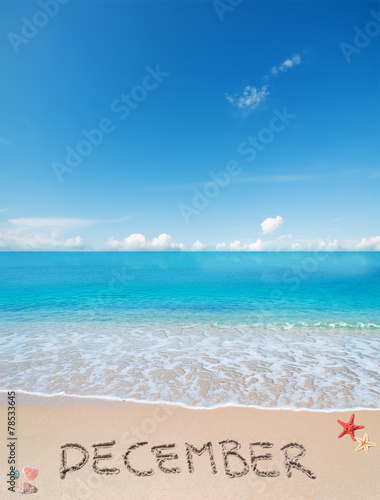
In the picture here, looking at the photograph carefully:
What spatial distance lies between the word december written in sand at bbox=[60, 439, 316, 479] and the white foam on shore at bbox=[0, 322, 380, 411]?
1781mm

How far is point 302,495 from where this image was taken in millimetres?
4707

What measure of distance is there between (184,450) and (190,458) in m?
0.27

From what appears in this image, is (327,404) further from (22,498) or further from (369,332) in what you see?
(369,332)

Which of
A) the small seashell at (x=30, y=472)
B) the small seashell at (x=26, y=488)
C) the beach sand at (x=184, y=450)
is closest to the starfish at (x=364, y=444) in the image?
the beach sand at (x=184, y=450)

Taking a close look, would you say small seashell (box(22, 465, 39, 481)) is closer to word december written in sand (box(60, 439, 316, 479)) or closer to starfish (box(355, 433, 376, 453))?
word december written in sand (box(60, 439, 316, 479))

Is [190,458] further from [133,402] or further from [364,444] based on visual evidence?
[364,444]

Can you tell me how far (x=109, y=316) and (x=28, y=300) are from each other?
10.6 metres

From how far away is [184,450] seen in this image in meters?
5.79

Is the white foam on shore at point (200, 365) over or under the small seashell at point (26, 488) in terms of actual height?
over

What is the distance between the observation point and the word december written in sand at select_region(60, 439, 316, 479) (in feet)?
17.1

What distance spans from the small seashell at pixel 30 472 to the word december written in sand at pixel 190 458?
1.55 feet

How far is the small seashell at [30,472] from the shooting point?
199 inches

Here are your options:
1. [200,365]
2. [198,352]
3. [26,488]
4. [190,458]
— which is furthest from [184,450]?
[198,352]

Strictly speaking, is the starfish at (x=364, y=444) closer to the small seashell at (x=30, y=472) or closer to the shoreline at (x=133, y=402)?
the shoreline at (x=133, y=402)
